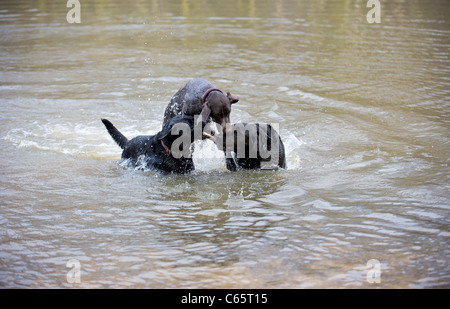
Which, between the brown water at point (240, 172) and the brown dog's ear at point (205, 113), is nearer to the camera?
the brown water at point (240, 172)

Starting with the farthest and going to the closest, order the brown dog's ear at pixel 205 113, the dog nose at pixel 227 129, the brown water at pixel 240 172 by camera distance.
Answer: the dog nose at pixel 227 129 < the brown dog's ear at pixel 205 113 < the brown water at pixel 240 172

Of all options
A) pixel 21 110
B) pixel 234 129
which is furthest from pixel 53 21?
pixel 234 129

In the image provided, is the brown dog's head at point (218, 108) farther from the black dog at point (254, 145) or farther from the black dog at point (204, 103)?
the black dog at point (254, 145)

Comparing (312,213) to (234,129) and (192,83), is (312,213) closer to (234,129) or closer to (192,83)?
(234,129)

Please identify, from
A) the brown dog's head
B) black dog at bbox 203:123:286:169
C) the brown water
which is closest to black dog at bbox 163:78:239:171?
the brown dog's head

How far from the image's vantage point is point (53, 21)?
17.6m

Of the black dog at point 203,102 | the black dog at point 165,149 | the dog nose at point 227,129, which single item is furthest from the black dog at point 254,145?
the black dog at point 165,149

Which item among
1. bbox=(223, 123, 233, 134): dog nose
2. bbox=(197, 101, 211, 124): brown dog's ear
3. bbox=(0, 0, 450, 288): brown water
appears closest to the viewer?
bbox=(0, 0, 450, 288): brown water

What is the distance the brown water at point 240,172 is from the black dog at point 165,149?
0.55 ft

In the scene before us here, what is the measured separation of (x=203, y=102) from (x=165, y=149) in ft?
2.38

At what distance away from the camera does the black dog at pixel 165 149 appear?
5965 millimetres

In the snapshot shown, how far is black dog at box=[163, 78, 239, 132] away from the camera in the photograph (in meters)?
6.02

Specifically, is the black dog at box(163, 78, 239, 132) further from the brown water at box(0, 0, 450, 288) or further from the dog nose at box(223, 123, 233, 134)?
the brown water at box(0, 0, 450, 288)

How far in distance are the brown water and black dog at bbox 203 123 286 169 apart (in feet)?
0.57
